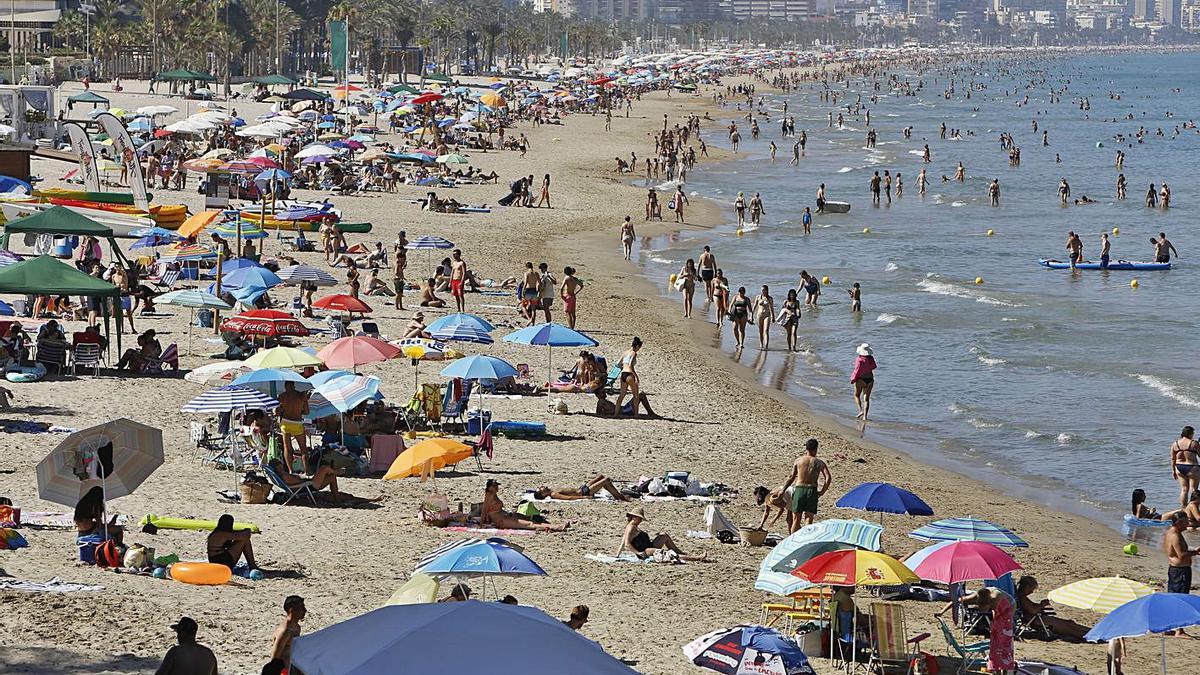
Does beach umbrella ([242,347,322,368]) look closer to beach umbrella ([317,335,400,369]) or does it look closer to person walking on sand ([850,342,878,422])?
beach umbrella ([317,335,400,369])

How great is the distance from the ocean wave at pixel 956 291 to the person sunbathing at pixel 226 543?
23.5 meters

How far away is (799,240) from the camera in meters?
42.0

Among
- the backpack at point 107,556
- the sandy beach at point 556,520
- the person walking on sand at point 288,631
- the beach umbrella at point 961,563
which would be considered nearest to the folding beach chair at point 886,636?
the sandy beach at point 556,520

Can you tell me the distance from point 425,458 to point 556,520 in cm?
146

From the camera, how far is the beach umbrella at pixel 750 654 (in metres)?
10.4

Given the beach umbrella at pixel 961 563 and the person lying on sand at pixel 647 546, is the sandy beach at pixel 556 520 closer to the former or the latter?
the person lying on sand at pixel 647 546

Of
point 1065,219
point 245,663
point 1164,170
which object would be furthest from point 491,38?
point 245,663

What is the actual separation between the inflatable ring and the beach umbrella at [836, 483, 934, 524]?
206 inches

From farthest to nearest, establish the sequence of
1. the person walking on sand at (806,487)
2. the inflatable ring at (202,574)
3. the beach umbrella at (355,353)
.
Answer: the beach umbrella at (355,353), the person walking on sand at (806,487), the inflatable ring at (202,574)

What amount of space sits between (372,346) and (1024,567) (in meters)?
7.70

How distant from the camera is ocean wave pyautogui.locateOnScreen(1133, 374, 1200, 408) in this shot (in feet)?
80.6

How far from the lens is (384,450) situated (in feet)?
55.1

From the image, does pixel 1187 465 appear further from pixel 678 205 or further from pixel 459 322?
pixel 678 205


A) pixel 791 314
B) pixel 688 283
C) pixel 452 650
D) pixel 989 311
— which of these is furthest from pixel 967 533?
pixel 989 311
